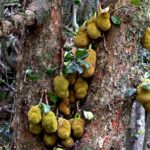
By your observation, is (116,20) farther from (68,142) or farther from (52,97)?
(68,142)

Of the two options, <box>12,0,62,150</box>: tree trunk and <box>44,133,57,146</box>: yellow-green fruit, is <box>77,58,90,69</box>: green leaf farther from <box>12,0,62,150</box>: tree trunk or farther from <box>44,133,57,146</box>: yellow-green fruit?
<box>44,133,57,146</box>: yellow-green fruit

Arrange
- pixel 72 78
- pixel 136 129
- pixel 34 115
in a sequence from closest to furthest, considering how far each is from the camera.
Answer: pixel 34 115 < pixel 72 78 < pixel 136 129

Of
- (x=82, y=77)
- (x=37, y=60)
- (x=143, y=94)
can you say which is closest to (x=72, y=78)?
(x=82, y=77)

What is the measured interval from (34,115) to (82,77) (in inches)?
8.6

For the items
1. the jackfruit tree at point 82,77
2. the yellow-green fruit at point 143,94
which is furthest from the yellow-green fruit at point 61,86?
the yellow-green fruit at point 143,94

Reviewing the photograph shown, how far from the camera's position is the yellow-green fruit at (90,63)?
1.24m

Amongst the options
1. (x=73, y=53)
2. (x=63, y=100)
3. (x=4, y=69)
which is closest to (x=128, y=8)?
(x=73, y=53)

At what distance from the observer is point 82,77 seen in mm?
1277

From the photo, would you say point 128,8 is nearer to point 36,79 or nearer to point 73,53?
point 73,53

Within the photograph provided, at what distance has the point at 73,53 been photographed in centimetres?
132

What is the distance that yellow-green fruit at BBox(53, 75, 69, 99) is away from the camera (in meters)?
1.23

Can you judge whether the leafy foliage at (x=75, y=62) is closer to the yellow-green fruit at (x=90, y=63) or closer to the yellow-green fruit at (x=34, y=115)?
the yellow-green fruit at (x=90, y=63)

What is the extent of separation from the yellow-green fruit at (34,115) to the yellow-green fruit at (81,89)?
149 millimetres

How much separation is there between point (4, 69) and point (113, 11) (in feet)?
7.37
